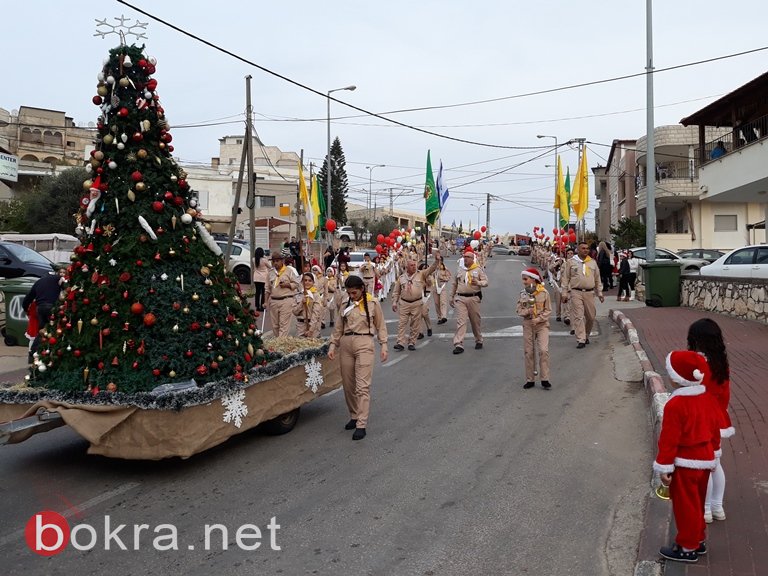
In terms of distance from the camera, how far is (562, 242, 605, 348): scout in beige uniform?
43.5 ft

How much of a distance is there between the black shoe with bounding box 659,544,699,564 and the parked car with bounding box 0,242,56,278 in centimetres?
1445

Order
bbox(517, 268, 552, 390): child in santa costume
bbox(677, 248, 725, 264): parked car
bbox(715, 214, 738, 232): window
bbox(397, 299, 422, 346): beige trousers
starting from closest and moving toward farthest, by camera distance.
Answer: bbox(517, 268, 552, 390): child in santa costume
bbox(397, 299, 422, 346): beige trousers
bbox(677, 248, 725, 264): parked car
bbox(715, 214, 738, 232): window

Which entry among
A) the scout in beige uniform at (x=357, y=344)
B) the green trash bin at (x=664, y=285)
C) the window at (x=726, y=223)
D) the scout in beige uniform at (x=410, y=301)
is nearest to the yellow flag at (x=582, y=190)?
the green trash bin at (x=664, y=285)

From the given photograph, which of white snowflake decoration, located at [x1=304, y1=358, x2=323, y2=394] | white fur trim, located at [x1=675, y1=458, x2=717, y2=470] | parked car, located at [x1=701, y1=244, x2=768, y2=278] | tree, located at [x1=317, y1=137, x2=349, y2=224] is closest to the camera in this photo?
white fur trim, located at [x1=675, y1=458, x2=717, y2=470]

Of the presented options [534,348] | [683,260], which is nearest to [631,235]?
[683,260]

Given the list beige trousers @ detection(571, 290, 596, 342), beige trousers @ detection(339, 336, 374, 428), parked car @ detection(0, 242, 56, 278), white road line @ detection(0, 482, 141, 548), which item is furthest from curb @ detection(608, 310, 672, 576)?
parked car @ detection(0, 242, 56, 278)

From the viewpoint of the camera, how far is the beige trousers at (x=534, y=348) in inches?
379

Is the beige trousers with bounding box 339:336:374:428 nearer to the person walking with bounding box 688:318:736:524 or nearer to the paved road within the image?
the paved road

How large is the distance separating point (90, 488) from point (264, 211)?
5596 centimetres

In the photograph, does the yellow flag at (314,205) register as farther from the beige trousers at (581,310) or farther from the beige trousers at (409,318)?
the beige trousers at (581,310)

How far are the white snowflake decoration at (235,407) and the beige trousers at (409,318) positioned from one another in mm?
7197

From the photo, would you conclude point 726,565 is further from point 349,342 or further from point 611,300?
point 611,300

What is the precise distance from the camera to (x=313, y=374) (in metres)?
7.76

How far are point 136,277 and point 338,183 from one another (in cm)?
7396
